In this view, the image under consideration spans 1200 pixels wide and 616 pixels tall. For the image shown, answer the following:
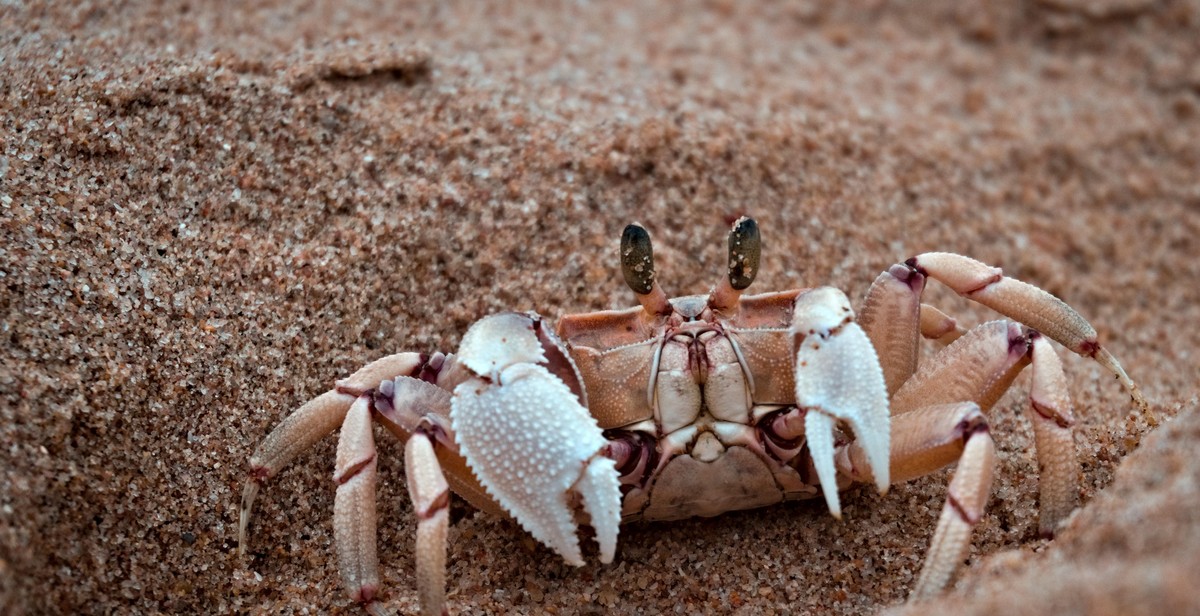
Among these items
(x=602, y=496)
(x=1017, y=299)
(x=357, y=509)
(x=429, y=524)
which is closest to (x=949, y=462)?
(x=1017, y=299)

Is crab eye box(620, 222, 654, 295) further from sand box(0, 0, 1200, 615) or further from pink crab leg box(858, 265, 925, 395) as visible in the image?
sand box(0, 0, 1200, 615)

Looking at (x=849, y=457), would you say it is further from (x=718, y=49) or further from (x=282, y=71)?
(x=718, y=49)

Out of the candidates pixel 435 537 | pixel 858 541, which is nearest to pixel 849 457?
pixel 858 541

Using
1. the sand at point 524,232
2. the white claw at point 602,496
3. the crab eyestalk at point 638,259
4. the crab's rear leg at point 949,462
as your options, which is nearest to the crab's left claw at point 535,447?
the white claw at point 602,496

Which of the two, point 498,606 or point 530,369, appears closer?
point 530,369

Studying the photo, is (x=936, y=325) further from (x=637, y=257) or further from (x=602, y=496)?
(x=602, y=496)

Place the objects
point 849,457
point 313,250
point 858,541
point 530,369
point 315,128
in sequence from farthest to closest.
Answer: point 315,128
point 313,250
point 858,541
point 849,457
point 530,369

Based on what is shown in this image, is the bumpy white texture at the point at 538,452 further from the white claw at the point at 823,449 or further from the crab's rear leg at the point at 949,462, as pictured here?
the crab's rear leg at the point at 949,462
